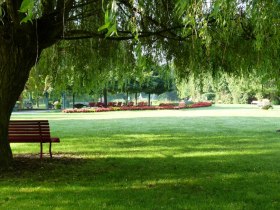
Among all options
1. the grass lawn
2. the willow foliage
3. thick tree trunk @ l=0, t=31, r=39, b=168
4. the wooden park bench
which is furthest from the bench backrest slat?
the willow foliage

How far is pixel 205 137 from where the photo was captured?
50.7ft

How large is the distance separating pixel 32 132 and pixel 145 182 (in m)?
3.25

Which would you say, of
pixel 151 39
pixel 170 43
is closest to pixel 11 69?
pixel 151 39

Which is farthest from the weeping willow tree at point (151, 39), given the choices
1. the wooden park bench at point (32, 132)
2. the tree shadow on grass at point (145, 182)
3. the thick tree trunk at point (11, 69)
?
the tree shadow on grass at point (145, 182)

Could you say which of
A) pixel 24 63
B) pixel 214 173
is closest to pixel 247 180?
pixel 214 173

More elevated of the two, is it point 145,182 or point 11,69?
point 11,69

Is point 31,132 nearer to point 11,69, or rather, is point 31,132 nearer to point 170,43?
point 11,69

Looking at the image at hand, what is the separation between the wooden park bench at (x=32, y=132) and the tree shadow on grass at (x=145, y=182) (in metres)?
0.50

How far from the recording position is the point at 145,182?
727 cm

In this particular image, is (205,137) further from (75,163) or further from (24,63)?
(24,63)

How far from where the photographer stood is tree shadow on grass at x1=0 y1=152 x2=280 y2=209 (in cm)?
587

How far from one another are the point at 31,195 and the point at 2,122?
2.15 metres

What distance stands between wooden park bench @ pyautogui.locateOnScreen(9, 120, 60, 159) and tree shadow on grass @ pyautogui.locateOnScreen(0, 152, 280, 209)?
50 cm

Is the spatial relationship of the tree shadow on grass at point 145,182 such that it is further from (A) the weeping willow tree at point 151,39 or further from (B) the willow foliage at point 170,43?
(B) the willow foliage at point 170,43
